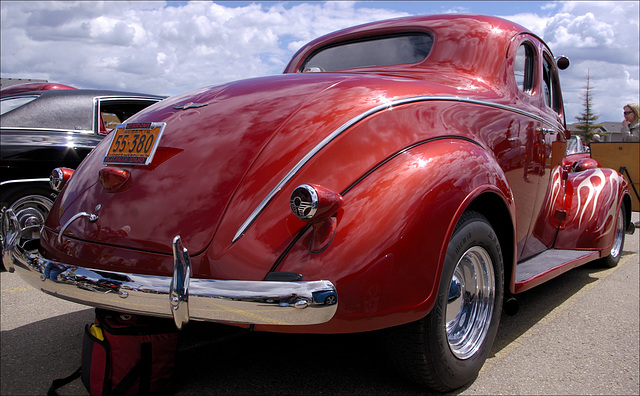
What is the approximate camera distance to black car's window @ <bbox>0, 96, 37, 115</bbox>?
4.52 metres

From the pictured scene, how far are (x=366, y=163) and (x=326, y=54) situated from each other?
2028mm

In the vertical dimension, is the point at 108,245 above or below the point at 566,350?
above

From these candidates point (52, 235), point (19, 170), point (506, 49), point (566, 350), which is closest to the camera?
point (52, 235)

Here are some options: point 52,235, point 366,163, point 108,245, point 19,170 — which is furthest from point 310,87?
point 19,170

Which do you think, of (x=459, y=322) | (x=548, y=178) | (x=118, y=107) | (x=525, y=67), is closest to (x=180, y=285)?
(x=459, y=322)

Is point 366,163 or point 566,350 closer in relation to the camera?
point 366,163

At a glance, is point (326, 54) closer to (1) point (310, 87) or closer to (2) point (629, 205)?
(1) point (310, 87)

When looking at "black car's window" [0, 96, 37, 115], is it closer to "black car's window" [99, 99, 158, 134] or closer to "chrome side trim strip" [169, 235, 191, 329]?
"black car's window" [99, 99, 158, 134]

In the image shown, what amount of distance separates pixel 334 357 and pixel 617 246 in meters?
3.44

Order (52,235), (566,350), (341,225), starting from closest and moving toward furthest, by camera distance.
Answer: (341,225) < (52,235) < (566,350)

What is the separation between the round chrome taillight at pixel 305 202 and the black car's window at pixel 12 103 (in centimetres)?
398

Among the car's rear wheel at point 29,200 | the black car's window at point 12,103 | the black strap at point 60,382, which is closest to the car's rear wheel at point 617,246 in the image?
the black strap at point 60,382

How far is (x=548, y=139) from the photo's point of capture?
324 centimetres

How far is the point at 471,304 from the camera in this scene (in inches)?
90.1
